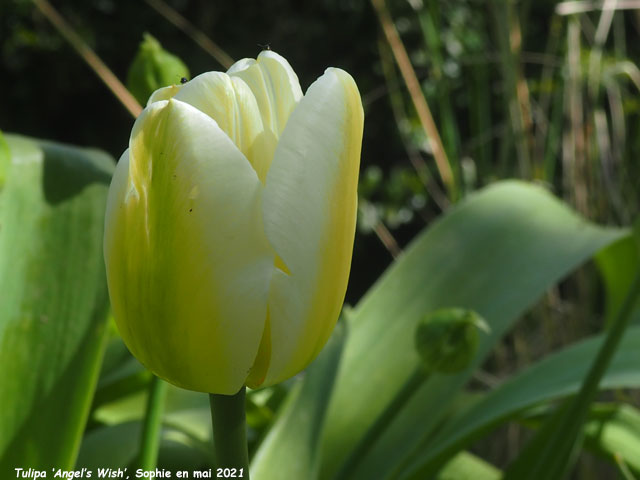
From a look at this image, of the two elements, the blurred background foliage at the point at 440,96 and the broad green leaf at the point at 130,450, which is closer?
the broad green leaf at the point at 130,450

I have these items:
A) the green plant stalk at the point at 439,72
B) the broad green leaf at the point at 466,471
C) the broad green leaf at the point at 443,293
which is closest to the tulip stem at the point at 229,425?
the broad green leaf at the point at 443,293

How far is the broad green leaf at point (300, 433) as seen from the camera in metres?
0.47

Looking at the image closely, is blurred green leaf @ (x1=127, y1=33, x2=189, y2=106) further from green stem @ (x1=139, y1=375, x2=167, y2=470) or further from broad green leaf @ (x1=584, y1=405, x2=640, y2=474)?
broad green leaf @ (x1=584, y1=405, x2=640, y2=474)

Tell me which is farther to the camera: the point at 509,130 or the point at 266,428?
the point at 509,130

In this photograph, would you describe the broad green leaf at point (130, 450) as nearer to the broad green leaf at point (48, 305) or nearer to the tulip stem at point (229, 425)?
the broad green leaf at point (48, 305)

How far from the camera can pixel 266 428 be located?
622 mm

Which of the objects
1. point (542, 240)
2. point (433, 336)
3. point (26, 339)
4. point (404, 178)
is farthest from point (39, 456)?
point (404, 178)

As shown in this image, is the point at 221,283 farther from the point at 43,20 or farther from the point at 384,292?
the point at 43,20

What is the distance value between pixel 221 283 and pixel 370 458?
0.41 m

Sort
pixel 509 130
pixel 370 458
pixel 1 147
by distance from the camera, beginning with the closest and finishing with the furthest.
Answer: pixel 1 147
pixel 370 458
pixel 509 130

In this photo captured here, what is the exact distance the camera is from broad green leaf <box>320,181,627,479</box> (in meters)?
0.60

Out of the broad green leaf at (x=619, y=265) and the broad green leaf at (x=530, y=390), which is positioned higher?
the broad green leaf at (x=619, y=265)

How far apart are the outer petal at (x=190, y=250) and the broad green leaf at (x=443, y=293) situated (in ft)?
1.22

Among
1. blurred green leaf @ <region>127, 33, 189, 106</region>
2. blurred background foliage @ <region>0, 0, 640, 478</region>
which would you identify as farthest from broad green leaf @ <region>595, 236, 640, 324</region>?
blurred green leaf @ <region>127, 33, 189, 106</region>
